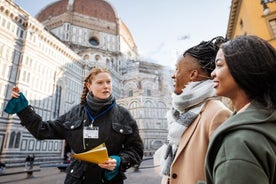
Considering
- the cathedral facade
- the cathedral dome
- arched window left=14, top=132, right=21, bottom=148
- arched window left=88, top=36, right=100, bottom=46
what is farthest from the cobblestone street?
the cathedral dome

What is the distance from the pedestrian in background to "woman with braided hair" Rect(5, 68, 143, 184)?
1320mm

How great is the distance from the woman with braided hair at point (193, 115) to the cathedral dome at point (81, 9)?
45.8 meters

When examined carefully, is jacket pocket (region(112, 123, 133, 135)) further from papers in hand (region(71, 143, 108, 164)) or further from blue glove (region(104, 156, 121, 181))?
papers in hand (region(71, 143, 108, 164))

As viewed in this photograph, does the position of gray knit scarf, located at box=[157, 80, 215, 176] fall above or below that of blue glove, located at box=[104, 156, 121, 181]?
above

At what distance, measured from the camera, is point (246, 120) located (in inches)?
28.5

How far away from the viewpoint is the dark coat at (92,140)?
6.36ft

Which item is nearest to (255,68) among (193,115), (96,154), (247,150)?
(247,150)

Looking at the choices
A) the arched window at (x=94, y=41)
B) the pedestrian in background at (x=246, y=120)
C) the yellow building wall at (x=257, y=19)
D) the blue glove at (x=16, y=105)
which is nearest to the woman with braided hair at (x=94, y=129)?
the blue glove at (x=16, y=105)

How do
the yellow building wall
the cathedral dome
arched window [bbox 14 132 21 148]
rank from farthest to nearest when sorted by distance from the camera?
1. the cathedral dome
2. arched window [bbox 14 132 21 148]
3. the yellow building wall

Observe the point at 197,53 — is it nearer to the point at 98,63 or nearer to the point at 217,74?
the point at 217,74

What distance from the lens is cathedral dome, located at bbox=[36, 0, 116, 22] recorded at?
141 ft

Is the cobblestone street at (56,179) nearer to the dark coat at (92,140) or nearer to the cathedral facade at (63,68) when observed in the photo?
the dark coat at (92,140)

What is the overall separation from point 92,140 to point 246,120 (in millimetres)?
1674

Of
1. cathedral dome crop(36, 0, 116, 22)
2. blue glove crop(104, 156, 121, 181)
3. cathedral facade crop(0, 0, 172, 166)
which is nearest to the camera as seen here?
blue glove crop(104, 156, 121, 181)
